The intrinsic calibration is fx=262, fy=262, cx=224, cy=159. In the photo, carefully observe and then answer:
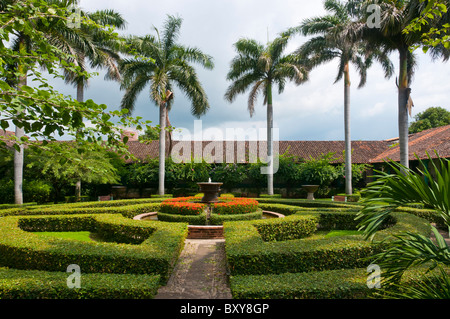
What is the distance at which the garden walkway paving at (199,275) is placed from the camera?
4.86 m

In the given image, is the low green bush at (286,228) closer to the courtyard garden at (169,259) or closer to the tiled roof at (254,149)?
the courtyard garden at (169,259)

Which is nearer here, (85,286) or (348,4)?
(85,286)

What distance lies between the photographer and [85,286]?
3787mm

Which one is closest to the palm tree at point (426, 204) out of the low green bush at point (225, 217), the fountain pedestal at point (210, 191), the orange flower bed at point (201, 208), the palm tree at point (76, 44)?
the low green bush at point (225, 217)

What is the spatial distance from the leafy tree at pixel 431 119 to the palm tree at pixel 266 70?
30.2 metres

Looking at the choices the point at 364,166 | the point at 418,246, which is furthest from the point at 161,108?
the point at 364,166

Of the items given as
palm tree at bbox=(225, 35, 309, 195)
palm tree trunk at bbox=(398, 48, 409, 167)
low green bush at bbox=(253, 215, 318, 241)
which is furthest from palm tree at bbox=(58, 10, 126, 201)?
palm tree trunk at bbox=(398, 48, 409, 167)

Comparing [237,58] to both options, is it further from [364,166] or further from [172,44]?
[364,166]

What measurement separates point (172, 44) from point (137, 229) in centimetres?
1401

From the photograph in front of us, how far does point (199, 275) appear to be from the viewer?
580 centimetres

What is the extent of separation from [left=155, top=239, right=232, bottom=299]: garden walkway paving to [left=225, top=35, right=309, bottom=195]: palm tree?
11.9m

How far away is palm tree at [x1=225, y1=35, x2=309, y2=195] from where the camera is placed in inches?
713

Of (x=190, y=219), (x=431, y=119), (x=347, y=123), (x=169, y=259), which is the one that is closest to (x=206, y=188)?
(x=190, y=219)
